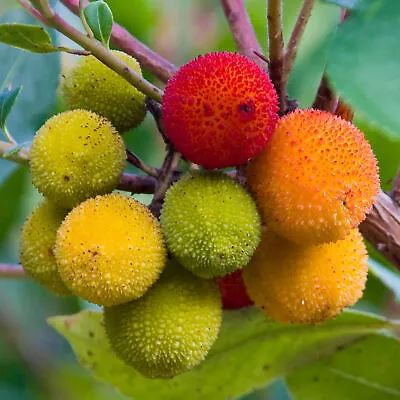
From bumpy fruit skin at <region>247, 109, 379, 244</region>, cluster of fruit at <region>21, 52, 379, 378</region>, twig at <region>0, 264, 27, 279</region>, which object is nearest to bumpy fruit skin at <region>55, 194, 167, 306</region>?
cluster of fruit at <region>21, 52, 379, 378</region>

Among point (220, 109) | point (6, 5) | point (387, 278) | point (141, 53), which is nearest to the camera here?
point (220, 109)

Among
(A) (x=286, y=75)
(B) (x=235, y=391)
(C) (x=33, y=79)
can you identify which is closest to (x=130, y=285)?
(A) (x=286, y=75)

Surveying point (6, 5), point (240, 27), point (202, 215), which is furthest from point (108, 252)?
point (6, 5)

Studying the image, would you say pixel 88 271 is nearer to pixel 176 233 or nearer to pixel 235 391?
pixel 176 233

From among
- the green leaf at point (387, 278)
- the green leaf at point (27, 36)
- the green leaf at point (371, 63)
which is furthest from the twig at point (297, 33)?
the green leaf at point (387, 278)

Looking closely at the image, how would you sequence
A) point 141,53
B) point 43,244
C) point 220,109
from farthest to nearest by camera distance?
point 141,53
point 43,244
point 220,109

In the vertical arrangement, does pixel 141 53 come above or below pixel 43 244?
above

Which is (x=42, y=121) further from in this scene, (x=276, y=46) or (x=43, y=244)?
(x=276, y=46)
